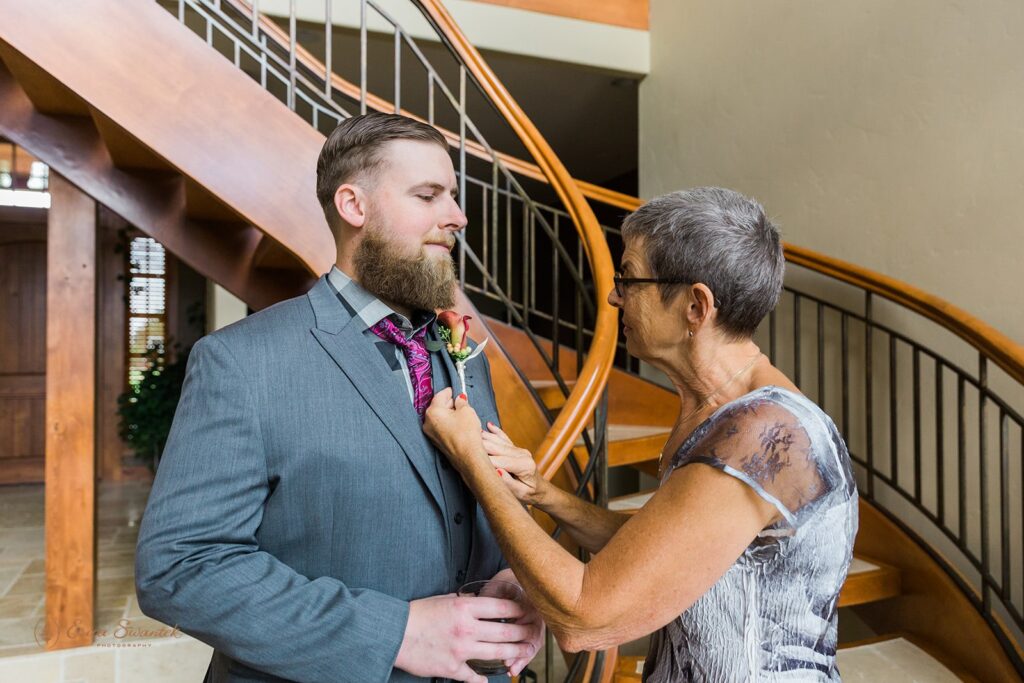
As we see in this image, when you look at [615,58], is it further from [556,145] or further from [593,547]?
[593,547]

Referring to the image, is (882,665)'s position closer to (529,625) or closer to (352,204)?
(529,625)

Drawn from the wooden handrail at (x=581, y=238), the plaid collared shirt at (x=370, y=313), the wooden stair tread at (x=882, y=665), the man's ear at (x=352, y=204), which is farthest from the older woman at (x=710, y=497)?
the wooden stair tread at (x=882, y=665)

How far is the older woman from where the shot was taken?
94 centimetres

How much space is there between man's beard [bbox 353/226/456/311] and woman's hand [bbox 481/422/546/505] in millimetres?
239

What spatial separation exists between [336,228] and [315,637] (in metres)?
0.62

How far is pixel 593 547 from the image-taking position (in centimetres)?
134

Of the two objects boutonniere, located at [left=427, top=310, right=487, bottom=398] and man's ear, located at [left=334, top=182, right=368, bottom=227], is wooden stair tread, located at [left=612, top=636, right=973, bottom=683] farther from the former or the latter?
man's ear, located at [left=334, top=182, right=368, bottom=227]

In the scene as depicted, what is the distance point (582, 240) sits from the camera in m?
2.42

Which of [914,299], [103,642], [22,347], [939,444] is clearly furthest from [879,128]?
[22,347]

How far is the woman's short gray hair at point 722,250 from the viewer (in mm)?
1071

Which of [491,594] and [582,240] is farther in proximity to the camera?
[582,240]

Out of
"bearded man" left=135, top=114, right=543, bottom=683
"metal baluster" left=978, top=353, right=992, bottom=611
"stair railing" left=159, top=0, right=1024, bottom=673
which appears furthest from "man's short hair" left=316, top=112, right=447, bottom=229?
"metal baluster" left=978, top=353, right=992, bottom=611

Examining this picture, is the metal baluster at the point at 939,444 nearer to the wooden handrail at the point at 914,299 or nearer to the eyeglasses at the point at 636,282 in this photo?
the wooden handrail at the point at 914,299

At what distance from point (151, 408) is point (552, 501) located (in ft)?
20.3
